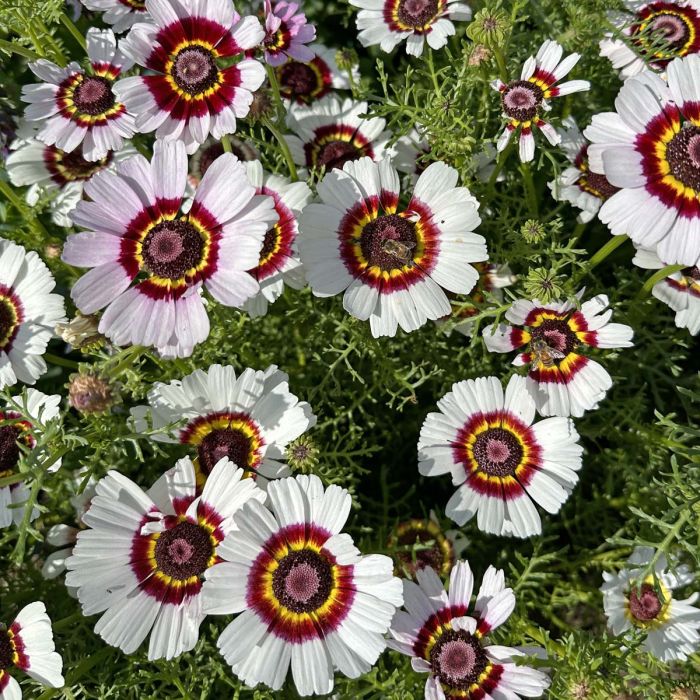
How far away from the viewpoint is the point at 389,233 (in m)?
2.23

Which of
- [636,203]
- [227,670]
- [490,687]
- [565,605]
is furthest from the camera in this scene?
[565,605]

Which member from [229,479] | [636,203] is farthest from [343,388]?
[636,203]

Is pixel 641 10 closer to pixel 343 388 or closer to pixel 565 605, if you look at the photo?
pixel 343 388

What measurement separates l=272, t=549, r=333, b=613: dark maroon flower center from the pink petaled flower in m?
1.62

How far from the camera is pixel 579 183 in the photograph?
105 inches

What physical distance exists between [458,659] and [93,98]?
2.26 m

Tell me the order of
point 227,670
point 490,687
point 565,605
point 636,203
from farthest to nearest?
point 565,605, point 227,670, point 490,687, point 636,203

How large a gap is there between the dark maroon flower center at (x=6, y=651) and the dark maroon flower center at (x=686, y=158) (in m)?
2.47

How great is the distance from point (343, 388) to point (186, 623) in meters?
1.26

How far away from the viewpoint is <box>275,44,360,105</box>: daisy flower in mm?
3053

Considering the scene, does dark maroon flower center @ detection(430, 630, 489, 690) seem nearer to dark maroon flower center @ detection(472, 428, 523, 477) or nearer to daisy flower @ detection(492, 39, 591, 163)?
dark maroon flower center @ detection(472, 428, 523, 477)

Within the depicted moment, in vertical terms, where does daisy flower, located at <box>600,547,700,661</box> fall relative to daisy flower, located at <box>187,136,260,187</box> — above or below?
below

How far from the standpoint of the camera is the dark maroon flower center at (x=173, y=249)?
204 centimetres

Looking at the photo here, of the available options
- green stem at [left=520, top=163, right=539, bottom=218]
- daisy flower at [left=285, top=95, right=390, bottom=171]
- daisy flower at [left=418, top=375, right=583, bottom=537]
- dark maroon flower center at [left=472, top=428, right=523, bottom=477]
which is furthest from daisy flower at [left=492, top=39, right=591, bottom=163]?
dark maroon flower center at [left=472, top=428, right=523, bottom=477]
